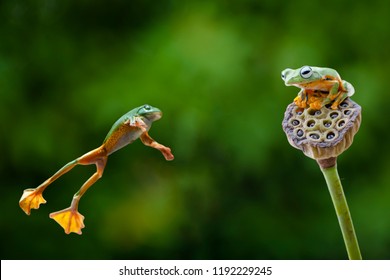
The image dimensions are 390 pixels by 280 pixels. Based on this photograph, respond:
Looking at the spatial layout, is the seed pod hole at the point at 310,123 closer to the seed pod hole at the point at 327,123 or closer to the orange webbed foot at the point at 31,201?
the seed pod hole at the point at 327,123

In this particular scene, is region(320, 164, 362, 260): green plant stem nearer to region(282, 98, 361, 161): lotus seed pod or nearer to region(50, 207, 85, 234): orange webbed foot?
region(282, 98, 361, 161): lotus seed pod

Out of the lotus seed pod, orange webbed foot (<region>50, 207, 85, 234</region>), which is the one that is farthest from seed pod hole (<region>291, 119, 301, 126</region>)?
A: orange webbed foot (<region>50, 207, 85, 234</region>)

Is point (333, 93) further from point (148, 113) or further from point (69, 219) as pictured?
point (69, 219)

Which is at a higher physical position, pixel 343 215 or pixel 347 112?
pixel 347 112

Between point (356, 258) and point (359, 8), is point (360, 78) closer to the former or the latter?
point (359, 8)

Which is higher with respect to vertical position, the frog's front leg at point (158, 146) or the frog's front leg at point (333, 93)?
the frog's front leg at point (333, 93)

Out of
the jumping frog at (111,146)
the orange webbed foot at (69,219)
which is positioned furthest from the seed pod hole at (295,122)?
the orange webbed foot at (69,219)

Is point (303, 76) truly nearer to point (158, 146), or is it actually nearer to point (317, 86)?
point (317, 86)

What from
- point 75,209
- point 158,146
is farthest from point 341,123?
point 75,209
